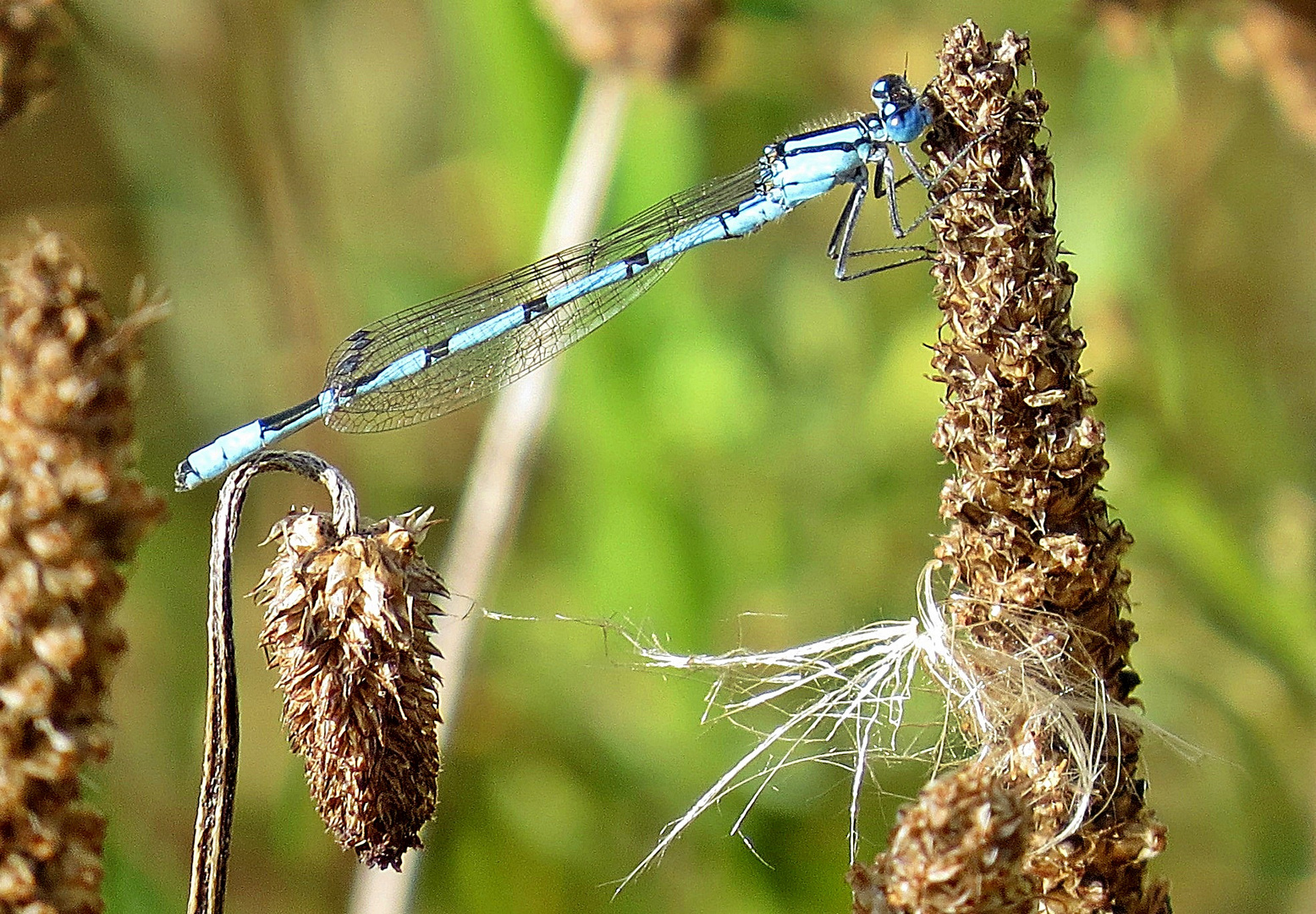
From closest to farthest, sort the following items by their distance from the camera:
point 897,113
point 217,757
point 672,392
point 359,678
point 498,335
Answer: point 217,757 < point 359,678 < point 897,113 < point 498,335 < point 672,392

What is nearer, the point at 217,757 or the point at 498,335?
the point at 217,757

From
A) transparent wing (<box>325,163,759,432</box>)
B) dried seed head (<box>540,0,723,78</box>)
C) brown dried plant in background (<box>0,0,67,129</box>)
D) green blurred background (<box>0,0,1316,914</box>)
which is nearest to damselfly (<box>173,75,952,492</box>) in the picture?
transparent wing (<box>325,163,759,432</box>)

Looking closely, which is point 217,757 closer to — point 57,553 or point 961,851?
point 57,553

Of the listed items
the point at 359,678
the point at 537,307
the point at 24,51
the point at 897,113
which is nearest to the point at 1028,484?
the point at 359,678

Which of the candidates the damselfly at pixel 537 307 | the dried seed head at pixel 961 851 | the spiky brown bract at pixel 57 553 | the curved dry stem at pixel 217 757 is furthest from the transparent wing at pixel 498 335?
the dried seed head at pixel 961 851

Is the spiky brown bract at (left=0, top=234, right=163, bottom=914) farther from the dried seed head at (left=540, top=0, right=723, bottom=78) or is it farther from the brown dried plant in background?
the dried seed head at (left=540, top=0, right=723, bottom=78)

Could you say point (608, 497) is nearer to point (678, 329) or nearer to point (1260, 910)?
point (678, 329)
